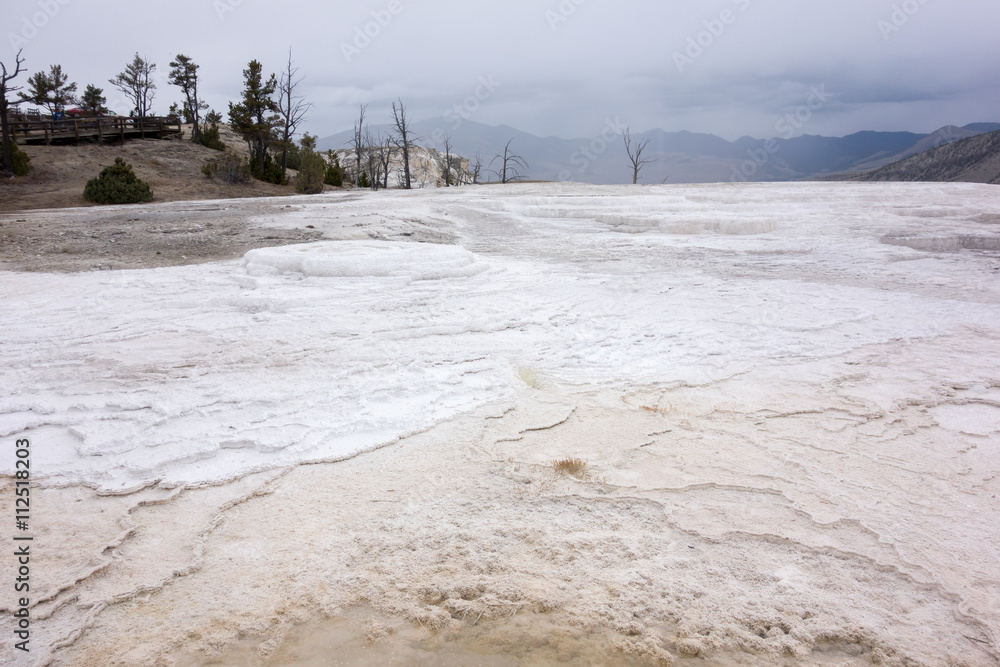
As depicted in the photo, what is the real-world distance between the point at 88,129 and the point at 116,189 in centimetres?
1180

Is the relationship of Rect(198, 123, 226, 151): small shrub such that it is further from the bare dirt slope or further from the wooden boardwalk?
the wooden boardwalk

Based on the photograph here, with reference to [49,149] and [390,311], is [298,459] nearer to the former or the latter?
[390,311]

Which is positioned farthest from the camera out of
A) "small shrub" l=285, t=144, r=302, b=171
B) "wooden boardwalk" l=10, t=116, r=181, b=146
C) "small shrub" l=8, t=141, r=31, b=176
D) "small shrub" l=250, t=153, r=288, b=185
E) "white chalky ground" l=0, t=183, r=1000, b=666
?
"small shrub" l=285, t=144, r=302, b=171

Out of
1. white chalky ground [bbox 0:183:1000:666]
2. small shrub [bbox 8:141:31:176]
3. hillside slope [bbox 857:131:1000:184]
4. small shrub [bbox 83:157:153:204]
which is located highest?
hillside slope [bbox 857:131:1000:184]

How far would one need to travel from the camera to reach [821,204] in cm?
1698

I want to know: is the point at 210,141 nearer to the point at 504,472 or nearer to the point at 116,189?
the point at 116,189

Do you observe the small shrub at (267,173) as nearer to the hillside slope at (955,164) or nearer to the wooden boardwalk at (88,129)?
the wooden boardwalk at (88,129)

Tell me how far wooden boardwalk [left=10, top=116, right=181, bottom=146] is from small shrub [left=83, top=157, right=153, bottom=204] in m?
9.29

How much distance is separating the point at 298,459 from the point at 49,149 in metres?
30.2

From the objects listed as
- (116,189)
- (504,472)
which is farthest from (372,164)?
(504,472)

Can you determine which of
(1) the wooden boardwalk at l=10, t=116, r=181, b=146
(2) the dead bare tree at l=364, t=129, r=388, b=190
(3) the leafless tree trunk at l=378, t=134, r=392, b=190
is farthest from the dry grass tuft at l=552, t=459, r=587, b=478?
(3) the leafless tree trunk at l=378, t=134, r=392, b=190

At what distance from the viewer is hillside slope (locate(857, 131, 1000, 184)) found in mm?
51438

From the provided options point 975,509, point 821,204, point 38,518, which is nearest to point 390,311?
point 38,518

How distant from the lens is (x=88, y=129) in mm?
28094
